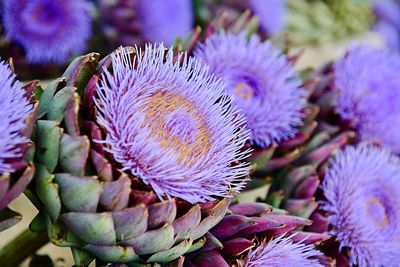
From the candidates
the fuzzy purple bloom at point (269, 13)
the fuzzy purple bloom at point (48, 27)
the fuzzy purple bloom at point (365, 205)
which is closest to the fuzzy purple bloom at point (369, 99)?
the fuzzy purple bloom at point (365, 205)

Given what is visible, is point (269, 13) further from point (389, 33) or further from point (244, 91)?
point (389, 33)

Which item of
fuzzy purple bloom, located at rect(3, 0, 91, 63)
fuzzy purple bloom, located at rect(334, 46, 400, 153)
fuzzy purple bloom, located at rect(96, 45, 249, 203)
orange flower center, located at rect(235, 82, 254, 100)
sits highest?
fuzzy purple bloom, located at rect(334, 46, 400, 153)

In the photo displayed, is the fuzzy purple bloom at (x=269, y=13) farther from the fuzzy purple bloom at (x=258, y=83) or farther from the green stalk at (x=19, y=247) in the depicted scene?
the green stalk at (x=19, y=247)

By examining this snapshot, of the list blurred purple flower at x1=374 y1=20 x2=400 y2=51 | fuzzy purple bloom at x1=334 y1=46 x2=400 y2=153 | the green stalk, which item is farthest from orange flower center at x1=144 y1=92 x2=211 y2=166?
blurred purple flower at x1=374 y1=20 x2=400 y2=51

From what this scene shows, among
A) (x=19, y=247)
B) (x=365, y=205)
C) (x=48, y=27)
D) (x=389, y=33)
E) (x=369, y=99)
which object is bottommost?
(x=19, y=247)

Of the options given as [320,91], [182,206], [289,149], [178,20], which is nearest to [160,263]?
[182,206]

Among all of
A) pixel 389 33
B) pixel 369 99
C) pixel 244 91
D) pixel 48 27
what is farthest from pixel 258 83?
pixel 389 33

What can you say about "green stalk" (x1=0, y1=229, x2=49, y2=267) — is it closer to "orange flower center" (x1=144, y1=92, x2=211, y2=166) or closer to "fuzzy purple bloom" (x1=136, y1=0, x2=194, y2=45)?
"orange flower center" (x1=144, y1=92, x2=211, y2=166)
